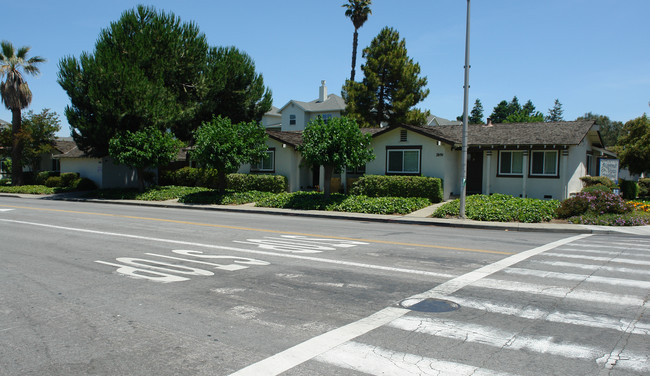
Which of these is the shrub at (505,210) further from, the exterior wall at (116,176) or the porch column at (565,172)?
the exterior wall at (116,176)

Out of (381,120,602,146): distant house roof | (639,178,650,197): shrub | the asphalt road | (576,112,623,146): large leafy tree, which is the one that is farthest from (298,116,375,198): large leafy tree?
(576,112,623,146): large leafy tree

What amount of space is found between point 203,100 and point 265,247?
1116 inches

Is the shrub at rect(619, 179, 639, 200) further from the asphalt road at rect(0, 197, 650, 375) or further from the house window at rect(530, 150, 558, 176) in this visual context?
the asphalt road at rect(0, 197, 650, 375)

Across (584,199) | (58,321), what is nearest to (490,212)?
(584,199)

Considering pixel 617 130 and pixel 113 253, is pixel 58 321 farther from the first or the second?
pixel 617 130

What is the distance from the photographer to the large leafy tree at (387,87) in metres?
39.9

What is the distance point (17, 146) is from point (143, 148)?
15.3 m

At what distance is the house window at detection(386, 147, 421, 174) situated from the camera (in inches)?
1001

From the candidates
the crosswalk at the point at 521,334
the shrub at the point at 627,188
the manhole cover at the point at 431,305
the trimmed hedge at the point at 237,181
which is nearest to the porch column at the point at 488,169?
the shrub at the point at 627,188

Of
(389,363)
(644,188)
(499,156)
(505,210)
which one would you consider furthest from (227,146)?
(644,188)

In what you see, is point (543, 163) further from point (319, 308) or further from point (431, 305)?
point (319, 308)

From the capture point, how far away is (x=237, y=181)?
29359 millimetres

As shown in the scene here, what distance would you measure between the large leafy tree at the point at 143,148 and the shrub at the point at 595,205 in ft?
72.6

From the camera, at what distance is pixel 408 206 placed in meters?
21.1
